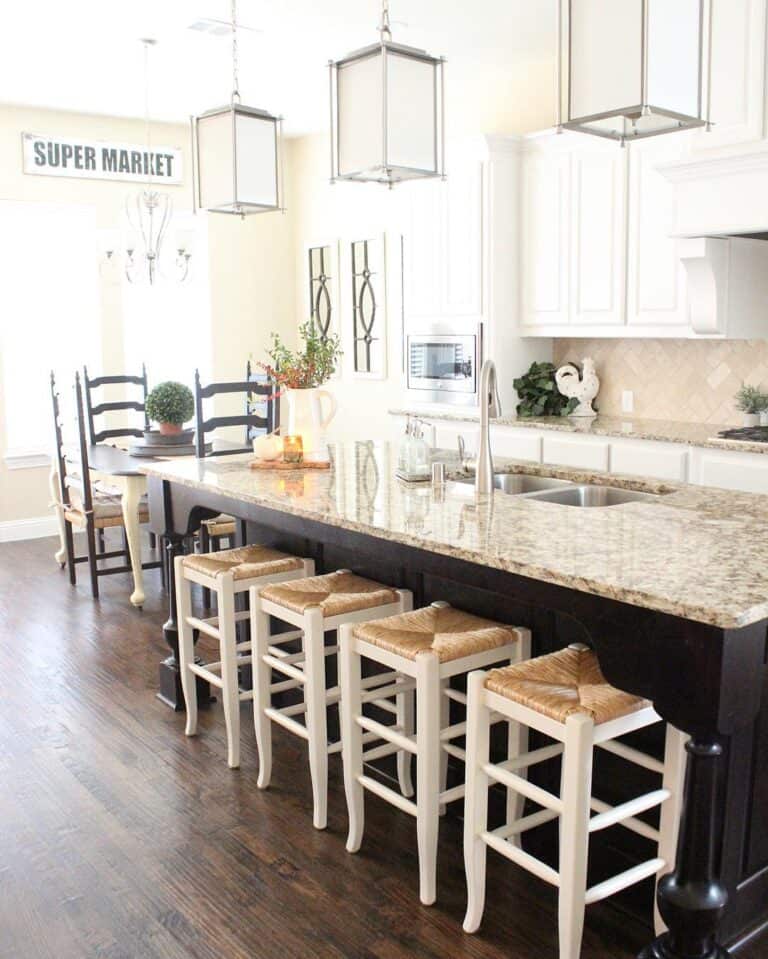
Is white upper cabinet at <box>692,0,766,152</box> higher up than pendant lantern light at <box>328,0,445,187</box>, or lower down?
higher up

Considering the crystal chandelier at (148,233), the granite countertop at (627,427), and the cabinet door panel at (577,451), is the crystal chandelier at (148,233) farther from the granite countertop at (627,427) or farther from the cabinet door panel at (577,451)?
the cabinet door panel at (577,451)

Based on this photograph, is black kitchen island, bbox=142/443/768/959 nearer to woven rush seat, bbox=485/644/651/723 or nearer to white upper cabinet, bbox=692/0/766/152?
woven rush seat, bbox=485/644/651/723

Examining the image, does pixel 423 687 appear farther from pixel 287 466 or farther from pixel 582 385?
pixel 582 385

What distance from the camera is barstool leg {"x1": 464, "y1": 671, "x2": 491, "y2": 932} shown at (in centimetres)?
219

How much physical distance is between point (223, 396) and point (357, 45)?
10.2 feet

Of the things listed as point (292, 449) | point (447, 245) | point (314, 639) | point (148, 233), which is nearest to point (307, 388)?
point (292, 449)

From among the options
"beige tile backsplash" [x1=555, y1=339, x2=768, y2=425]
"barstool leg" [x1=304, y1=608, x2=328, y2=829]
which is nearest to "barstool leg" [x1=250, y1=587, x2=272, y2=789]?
"barstool leg" [x1=304, y1=608, x2=328, y2=829]

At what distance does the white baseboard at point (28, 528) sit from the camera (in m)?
6.77

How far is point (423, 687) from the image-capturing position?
2328 mm

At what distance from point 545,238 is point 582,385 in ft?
2.86

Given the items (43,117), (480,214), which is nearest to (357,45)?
(480,214)

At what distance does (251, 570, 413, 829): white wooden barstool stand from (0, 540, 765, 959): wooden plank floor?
0.18 metres

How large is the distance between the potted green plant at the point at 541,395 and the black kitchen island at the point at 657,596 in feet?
8.59

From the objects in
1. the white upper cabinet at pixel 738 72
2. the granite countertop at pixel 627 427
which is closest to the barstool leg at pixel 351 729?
the granite countertop at pixel 627 427
